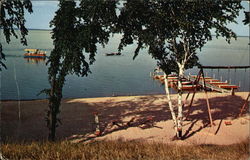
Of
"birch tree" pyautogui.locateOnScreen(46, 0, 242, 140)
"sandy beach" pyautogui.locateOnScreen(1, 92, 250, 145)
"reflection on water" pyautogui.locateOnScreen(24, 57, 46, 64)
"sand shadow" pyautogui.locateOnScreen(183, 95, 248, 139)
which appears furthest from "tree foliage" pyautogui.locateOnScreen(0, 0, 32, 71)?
"reflection on water" pyautogui.locateOnScreen(24, 57, 46, 64)

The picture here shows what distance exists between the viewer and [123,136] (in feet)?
52.9

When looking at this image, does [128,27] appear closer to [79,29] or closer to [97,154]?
[79,29]

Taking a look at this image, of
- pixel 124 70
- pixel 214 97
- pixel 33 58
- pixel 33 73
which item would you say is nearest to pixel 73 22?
pixel 214 97

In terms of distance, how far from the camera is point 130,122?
18.5m

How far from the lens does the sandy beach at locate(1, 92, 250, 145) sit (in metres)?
16.0

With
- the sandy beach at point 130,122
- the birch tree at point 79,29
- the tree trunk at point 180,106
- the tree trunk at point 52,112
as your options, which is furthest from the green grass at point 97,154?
the tree trunk at point 180,106

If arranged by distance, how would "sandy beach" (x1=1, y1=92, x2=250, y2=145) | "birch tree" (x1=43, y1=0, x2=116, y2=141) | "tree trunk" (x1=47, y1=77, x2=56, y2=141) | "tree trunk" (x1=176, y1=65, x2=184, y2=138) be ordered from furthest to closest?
"sandy beach" (x1=1, y1=92, x2=250, y2=145) → "tree trunk" (x1=176, y1=65, x2=184, y2=138) → "tree trunk" (x1=47, y1=77, x2=56, y2=141) → "birch tree" (x1=43, y1=0, x2=116, y2=141)

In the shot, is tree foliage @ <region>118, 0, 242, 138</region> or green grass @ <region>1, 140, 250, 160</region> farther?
tree foliage @ <region>118, 0, 242, 138</region>

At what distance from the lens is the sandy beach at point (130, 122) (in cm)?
1605

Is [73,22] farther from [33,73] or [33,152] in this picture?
[33,73]

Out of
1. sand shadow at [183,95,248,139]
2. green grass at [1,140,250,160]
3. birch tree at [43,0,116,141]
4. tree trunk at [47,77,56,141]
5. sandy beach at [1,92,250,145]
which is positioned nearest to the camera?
green grass at [1,140,250,160]

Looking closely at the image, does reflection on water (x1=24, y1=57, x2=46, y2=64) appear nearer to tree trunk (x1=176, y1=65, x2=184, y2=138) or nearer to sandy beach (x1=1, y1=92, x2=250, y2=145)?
sandy beach (x1=1, y1=92, x2=250, y2=145)

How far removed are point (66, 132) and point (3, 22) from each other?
828 cm

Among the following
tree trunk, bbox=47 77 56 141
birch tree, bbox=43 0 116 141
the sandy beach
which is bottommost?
the sandy beach
